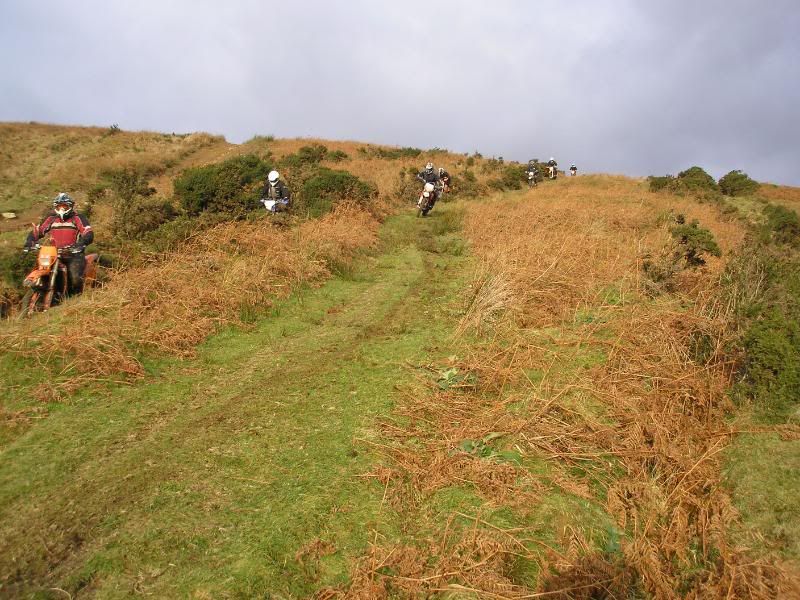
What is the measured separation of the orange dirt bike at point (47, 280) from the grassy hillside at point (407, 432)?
0.80 m

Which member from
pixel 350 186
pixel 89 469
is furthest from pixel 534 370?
pixel 350 186

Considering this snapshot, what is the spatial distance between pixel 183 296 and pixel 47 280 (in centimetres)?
201

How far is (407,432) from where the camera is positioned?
15.1 feet

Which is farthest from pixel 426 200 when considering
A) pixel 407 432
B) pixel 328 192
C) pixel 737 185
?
pixel 737 185

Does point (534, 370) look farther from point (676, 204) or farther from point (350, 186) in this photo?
point (676, 204)

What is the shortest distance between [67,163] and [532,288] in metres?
24.4

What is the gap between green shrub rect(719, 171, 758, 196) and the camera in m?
24.0

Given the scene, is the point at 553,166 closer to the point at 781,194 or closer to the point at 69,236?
the point at 781,194

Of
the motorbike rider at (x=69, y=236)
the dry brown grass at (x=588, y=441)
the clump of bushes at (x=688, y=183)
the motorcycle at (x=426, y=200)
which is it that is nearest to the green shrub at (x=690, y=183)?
the clump of bushes at (x=688, y=183)

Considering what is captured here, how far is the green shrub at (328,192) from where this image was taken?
43.5 ft

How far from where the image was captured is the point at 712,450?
4.45 meters

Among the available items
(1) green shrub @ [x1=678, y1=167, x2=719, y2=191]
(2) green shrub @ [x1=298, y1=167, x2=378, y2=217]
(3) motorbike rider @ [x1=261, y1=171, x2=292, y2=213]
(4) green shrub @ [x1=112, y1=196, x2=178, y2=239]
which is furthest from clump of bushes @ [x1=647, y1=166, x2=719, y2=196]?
(4) green shrub @ [x1=112, y1=196, x2=178, y2=239]

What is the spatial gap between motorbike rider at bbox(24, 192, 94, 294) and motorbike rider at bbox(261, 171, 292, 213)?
4385 millimetres

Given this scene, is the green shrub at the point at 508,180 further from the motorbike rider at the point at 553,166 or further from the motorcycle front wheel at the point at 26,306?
the motorcycle front wheel at the point at 26,306
